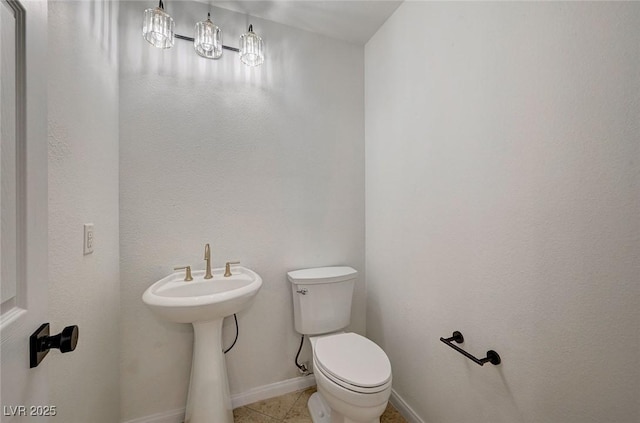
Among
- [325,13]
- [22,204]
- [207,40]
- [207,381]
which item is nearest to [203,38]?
[207,40]

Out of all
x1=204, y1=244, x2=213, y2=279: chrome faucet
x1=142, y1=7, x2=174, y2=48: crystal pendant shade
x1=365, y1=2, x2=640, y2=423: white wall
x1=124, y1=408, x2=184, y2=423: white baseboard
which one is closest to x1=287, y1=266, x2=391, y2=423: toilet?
x1=365, y1=2, x2=640, y2=423: white wall

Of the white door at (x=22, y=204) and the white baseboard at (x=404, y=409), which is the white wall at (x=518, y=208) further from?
the white door at (x=22, y=204)

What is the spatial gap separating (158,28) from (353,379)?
1.90 metres

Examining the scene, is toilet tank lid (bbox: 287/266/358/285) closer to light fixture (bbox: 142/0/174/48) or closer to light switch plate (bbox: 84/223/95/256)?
light switch plate (bbox: 84/223/95/256)

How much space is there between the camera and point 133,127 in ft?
4.55

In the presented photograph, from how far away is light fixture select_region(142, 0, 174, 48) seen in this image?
129 cm

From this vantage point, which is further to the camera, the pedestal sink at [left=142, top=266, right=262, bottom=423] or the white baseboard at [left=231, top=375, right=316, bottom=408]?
the white baseboard at [left=231, top=375, right=316, bottom=408]

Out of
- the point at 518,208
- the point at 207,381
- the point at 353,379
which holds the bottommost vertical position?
the point at 207,381

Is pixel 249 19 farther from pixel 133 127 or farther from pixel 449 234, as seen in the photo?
pixel 449 234

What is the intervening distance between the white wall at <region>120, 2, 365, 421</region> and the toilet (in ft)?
0.52

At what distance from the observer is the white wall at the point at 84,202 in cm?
80

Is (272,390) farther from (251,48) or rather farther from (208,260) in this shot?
(251,48)

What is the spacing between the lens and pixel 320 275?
1.61m

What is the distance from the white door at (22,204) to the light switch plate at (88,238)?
1.49 ft
